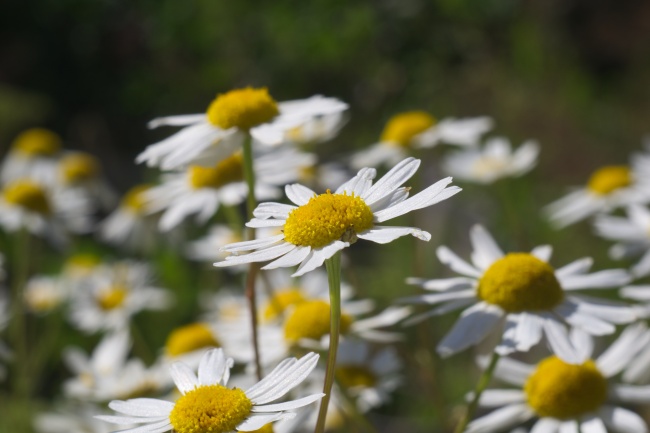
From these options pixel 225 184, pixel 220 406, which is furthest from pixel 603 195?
pixel 220 406

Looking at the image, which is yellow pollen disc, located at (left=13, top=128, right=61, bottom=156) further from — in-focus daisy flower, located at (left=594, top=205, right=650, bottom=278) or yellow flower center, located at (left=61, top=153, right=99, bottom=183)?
in-focus daisy flower, located at (left=594, top=205, right=650, bottom=278)

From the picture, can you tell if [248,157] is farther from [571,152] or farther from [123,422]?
[571,152]

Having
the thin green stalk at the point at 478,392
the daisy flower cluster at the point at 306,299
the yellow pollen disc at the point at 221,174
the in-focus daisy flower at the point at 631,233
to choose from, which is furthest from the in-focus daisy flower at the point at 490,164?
the thin green stalk at the point at 478,392

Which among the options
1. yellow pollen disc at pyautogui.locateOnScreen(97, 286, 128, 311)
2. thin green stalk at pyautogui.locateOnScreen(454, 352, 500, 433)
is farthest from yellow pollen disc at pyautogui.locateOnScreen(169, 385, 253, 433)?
yellow pollen disc at pyautogui.locateOnScreen(97, 286, 128, 311)

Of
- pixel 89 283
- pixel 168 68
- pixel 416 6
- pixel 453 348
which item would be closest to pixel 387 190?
pixel 453 348

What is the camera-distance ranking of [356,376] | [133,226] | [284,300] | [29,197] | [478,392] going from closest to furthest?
1. [478,392]
2. [356,376]
3. [284,300]
4. [29,197]
5. [133,226]

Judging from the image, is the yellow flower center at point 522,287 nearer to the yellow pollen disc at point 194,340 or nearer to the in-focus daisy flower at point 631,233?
the in-focus daisy flower at point 631,233

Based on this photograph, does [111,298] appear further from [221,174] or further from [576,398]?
[576,398]
